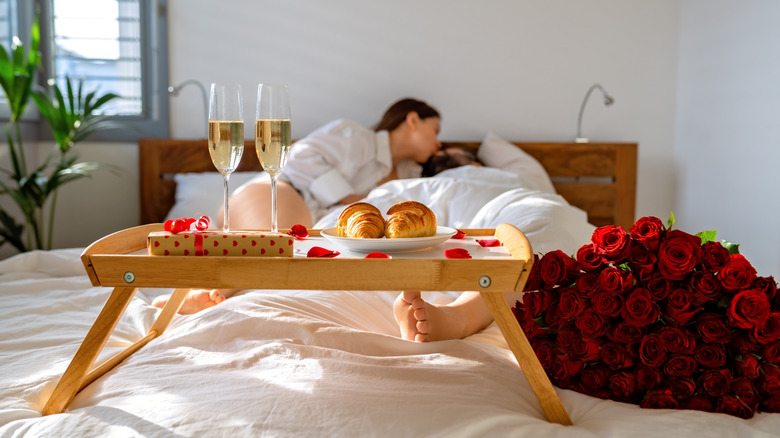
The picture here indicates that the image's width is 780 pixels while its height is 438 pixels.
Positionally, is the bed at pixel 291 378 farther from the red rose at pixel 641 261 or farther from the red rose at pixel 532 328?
the red rose at pixel 641 261

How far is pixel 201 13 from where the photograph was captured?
3.41m

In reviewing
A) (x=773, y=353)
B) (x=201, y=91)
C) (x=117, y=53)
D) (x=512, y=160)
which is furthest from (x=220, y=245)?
(x=117, y=53)

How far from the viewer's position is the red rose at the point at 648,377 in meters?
1.14

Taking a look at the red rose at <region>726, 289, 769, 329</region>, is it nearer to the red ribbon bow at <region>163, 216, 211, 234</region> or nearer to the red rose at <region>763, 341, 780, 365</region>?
the red rose at <region>763, 341, 780, 365</region>

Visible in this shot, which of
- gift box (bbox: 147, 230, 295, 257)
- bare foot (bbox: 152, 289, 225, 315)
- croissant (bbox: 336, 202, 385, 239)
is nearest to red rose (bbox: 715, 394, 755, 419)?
croissant (bbox: 336, 202, 385, 239)

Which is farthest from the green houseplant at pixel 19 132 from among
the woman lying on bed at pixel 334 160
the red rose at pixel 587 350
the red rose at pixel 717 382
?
the red rose at pixel 717 382

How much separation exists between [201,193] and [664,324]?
2.27 m

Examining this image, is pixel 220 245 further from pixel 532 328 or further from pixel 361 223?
pixel 532 328

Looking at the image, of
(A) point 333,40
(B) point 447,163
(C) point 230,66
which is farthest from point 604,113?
(C) point 230,66

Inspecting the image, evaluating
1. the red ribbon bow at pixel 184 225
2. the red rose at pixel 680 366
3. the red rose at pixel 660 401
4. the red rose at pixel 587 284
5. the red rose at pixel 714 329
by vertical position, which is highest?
the red ribbon bow at pixel 184 225

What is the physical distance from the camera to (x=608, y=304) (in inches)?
46.2

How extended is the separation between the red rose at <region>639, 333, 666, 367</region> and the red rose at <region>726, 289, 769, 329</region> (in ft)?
0.38

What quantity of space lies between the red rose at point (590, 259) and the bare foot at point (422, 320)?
30 centimetres

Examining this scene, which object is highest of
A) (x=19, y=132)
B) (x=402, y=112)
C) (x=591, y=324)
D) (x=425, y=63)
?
(x=425, y=63)
